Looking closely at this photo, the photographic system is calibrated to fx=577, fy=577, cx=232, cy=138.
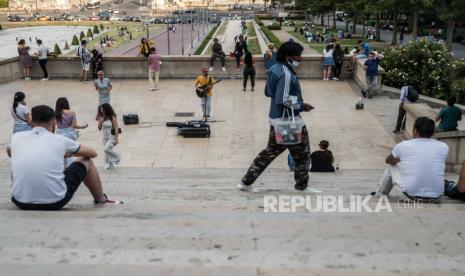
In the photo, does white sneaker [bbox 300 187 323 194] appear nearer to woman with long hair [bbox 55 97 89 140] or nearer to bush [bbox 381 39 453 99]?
woman with long hair [bbox 55 97 89 140]

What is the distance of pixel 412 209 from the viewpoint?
5816 millimetres

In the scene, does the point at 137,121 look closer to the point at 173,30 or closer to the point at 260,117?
the point at 260,117

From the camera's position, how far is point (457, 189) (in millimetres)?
6520

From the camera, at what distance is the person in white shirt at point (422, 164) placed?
614 cm

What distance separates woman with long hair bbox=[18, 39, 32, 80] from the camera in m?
20.3

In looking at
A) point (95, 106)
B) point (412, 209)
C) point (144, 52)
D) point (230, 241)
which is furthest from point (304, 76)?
point (230, 241)

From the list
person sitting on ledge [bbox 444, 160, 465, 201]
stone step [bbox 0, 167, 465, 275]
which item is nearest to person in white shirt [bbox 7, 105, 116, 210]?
stone step [bbox 0, 167, 465, 275]

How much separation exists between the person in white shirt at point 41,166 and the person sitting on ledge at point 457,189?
13.4 ft

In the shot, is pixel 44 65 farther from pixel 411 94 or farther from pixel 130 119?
pixel 411 94

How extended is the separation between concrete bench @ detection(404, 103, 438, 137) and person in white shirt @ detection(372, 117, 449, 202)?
19.8 ft

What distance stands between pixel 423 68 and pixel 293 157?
43.2ft

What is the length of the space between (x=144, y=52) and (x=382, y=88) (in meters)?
8.32

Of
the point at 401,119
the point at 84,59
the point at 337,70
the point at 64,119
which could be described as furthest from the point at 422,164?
the point at 84,59

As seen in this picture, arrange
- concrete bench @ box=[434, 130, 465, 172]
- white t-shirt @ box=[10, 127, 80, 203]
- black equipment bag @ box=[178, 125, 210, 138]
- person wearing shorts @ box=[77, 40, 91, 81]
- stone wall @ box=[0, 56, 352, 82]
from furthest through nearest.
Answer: stone wall @ box=[0, 56, 352, 82]
person wearing shorts @ box=[77, 40, 91, 81]
black equipment bag @ box=[178, 125, 210, 138]
concrete bench @ box=[434, 130, 465, 172]
white t-shirt @ box=[10, 127, 80, 203]
